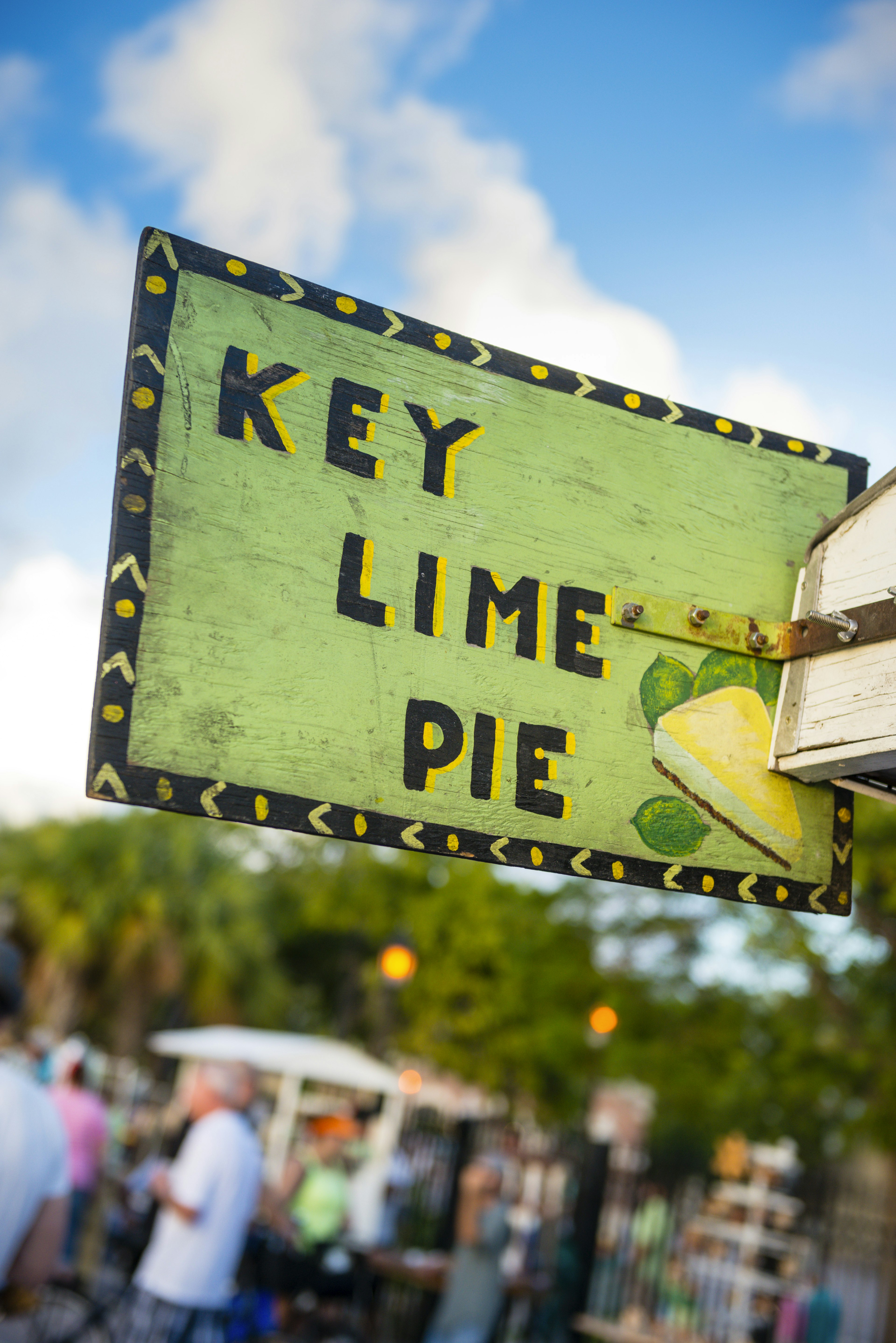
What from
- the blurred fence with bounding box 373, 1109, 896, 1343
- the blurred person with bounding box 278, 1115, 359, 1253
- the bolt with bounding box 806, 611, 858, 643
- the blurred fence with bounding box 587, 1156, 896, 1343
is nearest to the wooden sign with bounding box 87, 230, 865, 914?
the bolt with bounding box 806, 611, 858, 643

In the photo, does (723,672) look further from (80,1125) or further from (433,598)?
(80,1125)

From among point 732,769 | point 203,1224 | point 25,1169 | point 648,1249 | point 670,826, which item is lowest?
point 648,1249

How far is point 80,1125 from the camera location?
7543 mm

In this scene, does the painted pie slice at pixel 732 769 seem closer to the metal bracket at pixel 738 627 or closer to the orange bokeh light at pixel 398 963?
the metal bracket at pixel 738 627

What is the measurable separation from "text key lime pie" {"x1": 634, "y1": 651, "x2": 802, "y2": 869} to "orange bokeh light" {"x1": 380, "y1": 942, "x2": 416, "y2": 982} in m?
7.77

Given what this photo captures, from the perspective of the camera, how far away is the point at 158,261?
5.82 ft

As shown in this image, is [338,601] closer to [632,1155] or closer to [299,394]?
[299,394]

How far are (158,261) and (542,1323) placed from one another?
959 cm

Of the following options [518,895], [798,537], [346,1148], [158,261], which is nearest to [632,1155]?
[346,1148]

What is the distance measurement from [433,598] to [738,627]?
0.60m

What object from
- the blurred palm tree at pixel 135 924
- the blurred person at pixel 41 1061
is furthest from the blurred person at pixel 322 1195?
the blurred palm tree at pixel 135 924

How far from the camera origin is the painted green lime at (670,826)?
191 cm

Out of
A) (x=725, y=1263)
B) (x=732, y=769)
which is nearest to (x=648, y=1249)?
(x=725, y=1263)

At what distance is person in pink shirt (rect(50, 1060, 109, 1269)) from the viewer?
24.6ft
